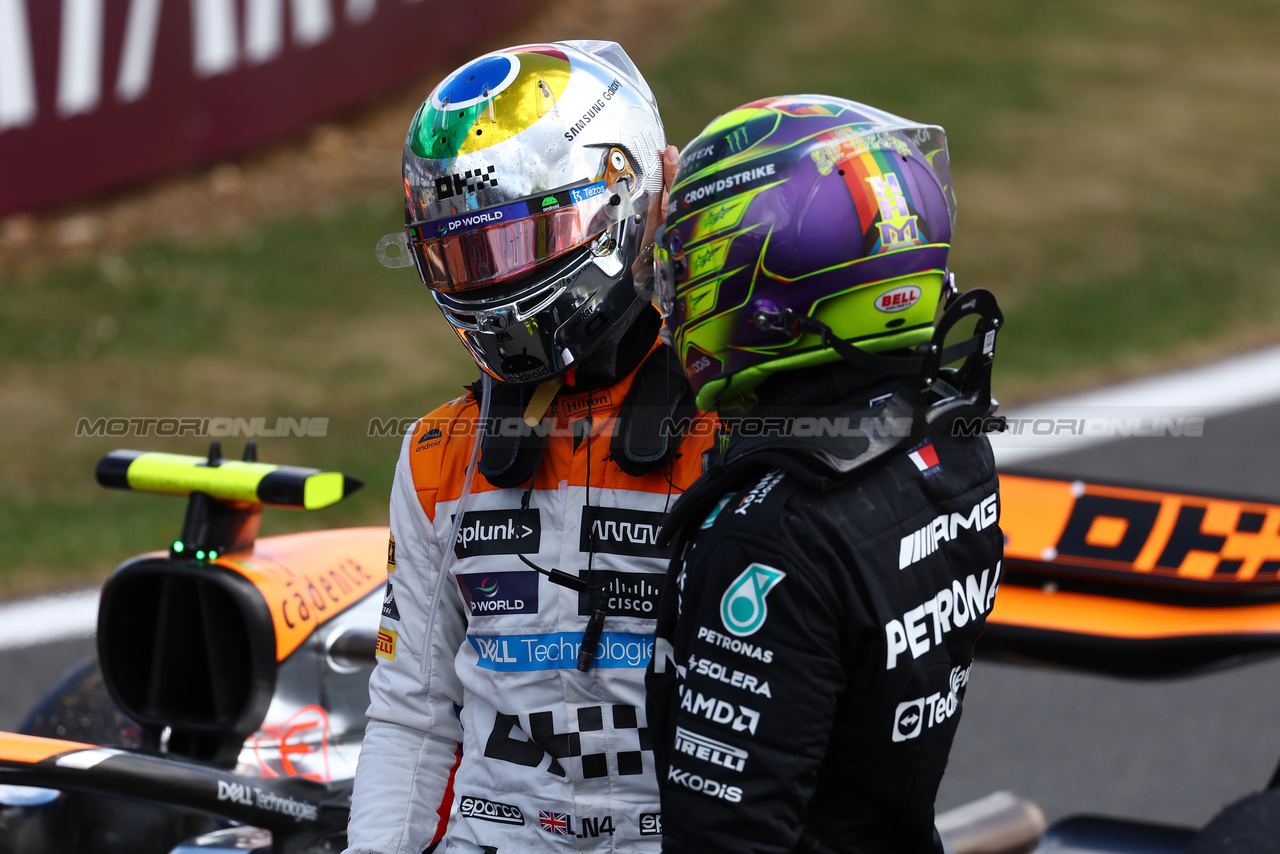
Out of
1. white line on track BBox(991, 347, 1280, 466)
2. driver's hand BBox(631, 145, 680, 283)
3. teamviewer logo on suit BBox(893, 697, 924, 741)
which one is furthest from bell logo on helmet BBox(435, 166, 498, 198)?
white line on track BBox(991, 347, 1280, 466)

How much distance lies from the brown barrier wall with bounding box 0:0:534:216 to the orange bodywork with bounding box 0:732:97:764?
6.58 m

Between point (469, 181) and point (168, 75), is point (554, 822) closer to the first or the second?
point (469, 181)

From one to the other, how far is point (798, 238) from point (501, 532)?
0.73 m

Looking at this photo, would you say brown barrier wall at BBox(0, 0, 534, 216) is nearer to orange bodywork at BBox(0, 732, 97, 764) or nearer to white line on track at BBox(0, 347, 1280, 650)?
white line on track at BBox(0, 347, 1280, 650)

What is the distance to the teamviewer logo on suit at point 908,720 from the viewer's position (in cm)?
148

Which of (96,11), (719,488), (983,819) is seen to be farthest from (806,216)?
(96,11)

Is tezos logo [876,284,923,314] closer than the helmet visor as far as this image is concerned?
Yes

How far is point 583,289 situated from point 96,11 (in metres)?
7.16

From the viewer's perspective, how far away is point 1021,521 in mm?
2732

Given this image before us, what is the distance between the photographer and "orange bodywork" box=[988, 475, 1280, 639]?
101 inches

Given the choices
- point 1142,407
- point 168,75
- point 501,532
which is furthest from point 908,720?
Result: point 168,75

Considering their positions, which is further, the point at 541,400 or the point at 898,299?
the point at 541,400

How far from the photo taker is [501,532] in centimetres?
202

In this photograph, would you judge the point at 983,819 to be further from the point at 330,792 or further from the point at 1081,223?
the point at 1081,223
